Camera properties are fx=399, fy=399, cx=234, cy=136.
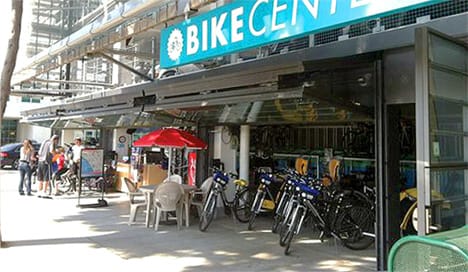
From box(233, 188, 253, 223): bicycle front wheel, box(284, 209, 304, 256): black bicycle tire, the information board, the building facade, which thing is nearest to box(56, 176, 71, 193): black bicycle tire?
the information board

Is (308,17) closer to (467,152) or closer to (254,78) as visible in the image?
(467,152)

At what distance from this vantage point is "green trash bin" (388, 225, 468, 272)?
5.88ft

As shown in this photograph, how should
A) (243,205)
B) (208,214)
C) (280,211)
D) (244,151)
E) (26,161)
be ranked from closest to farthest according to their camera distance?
(280,211), (208,214), (243,205), (244,151), (26,161)

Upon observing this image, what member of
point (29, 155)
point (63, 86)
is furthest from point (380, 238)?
point (63, 86)

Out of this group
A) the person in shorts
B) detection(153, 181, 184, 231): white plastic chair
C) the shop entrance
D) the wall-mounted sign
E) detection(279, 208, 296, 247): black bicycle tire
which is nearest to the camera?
the wall-mounted sign

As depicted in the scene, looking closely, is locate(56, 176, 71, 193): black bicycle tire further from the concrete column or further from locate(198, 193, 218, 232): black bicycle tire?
locate(198, 193, 218, 232): black bicycle tire

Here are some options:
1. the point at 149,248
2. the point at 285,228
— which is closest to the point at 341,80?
the point at 285,228

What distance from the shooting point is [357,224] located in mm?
6168

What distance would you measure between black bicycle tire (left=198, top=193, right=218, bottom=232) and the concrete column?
6.89ft

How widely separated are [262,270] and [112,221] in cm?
384

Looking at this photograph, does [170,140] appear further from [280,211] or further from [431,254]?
[431,254]

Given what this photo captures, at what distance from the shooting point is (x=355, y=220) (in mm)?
6195

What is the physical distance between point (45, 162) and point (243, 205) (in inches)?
236

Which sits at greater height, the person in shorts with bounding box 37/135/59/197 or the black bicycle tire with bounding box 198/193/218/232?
the person in shorts with bounding box 37/135/59/197
